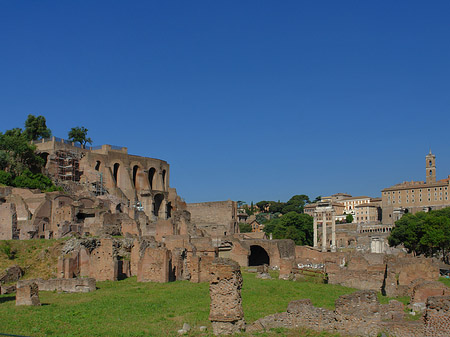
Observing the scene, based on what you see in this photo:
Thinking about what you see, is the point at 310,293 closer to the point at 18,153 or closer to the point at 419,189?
the point at 18,153

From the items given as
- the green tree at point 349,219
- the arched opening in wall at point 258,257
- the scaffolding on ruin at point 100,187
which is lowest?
the arched opening in wall at point 258,257

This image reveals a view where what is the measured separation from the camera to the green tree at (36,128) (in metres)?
67.7

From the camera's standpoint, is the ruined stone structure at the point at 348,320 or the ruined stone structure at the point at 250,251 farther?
the ruined stone structure at the point at 250,251

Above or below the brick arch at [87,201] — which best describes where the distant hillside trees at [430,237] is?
below

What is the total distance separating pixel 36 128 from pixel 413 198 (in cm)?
9388

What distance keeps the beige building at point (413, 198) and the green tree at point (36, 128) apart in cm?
8185

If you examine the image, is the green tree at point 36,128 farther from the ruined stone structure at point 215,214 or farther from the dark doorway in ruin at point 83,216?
the dark doorway in ruin at point 83,216

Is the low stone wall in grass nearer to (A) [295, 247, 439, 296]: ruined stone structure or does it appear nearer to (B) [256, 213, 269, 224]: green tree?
(A) [295, 247, 439, 296]: ruined stone structure

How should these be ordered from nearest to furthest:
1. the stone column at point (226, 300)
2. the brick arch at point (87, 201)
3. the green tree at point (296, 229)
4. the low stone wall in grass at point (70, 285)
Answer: the stone column at point (226, 300), the low stone wall in grass at point (70, 285), the brick arch at point (87, 201), the green tree at point (296, 229)

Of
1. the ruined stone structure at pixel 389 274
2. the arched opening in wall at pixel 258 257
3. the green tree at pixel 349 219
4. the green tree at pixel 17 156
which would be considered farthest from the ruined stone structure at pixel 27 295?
the green tree at pixel 349 219

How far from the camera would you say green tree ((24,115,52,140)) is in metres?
67.7

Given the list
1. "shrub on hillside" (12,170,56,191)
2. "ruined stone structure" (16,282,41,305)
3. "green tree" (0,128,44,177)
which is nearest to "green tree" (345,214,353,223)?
"green tree" (0,128,44,177)

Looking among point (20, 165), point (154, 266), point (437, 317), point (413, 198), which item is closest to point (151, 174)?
point (20, 165)

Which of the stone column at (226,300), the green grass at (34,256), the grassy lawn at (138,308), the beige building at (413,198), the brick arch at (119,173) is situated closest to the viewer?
the stone column at (226,300)
